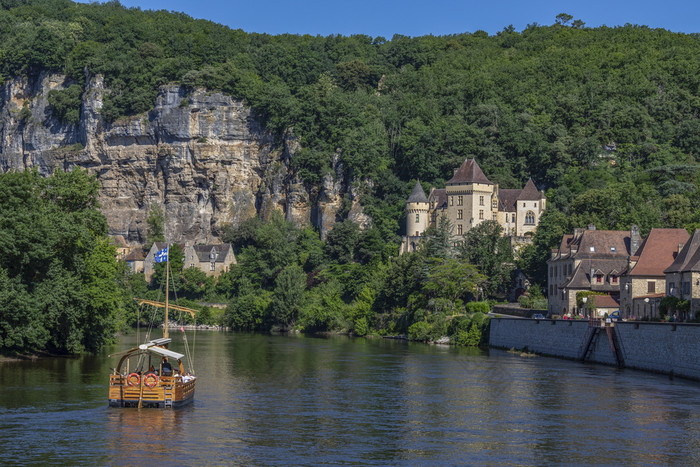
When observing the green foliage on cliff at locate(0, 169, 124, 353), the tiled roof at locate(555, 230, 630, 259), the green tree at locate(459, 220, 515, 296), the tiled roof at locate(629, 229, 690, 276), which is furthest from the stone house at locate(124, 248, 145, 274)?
the tiled roof at locate(629, 229, 690, 276)

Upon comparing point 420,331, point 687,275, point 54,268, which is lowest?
point 420,331

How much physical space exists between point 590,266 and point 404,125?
8529cm

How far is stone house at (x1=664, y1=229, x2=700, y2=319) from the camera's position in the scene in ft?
209

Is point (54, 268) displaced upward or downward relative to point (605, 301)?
upward

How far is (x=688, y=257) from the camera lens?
66.5m

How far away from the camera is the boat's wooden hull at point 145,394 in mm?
43312

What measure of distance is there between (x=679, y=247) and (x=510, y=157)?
78.6 m

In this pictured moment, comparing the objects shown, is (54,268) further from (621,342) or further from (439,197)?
(439,197)

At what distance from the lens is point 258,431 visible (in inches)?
1569

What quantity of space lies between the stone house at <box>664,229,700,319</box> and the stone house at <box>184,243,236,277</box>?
93053 mm

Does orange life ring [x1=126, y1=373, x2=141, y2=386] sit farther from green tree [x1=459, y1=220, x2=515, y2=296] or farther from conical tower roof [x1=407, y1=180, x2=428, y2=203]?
conical tower roof [x1=407, y1=180, x2=428, y2=203]

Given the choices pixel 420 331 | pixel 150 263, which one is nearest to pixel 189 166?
pixel 150 263

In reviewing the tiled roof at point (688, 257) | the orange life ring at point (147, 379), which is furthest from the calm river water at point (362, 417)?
the tiled roof at point (688, 257)

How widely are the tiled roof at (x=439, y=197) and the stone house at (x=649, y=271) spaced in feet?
200
